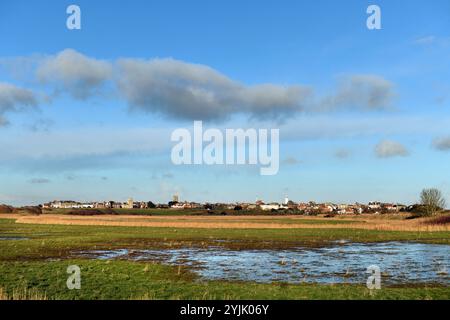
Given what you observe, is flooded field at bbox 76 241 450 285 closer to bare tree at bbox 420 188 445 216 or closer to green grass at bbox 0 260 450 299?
green grass at bbox 0 260 450 299

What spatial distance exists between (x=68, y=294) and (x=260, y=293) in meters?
10.2

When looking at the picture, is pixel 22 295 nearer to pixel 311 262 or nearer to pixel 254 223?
pixel 311 262

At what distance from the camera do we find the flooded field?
98.8 ft

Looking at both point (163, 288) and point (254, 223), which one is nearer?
point (163, 288)

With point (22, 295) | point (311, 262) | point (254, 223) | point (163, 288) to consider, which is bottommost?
point (254, 223)

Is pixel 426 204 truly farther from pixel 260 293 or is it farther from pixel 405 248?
pixel 260 293

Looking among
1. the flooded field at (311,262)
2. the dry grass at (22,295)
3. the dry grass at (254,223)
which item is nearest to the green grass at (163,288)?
the dry grass at (22,295)

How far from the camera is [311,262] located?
38094 mm

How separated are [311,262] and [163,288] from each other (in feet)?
56.4

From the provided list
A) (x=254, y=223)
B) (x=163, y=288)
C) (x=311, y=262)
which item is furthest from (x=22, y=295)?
(x=254, y=223)

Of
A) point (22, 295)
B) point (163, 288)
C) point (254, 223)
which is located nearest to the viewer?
point (22, 295)

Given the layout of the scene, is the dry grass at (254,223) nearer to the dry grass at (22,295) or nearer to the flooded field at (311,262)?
the flooded field at (311,262)

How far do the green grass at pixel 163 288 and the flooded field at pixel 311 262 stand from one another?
290cm
